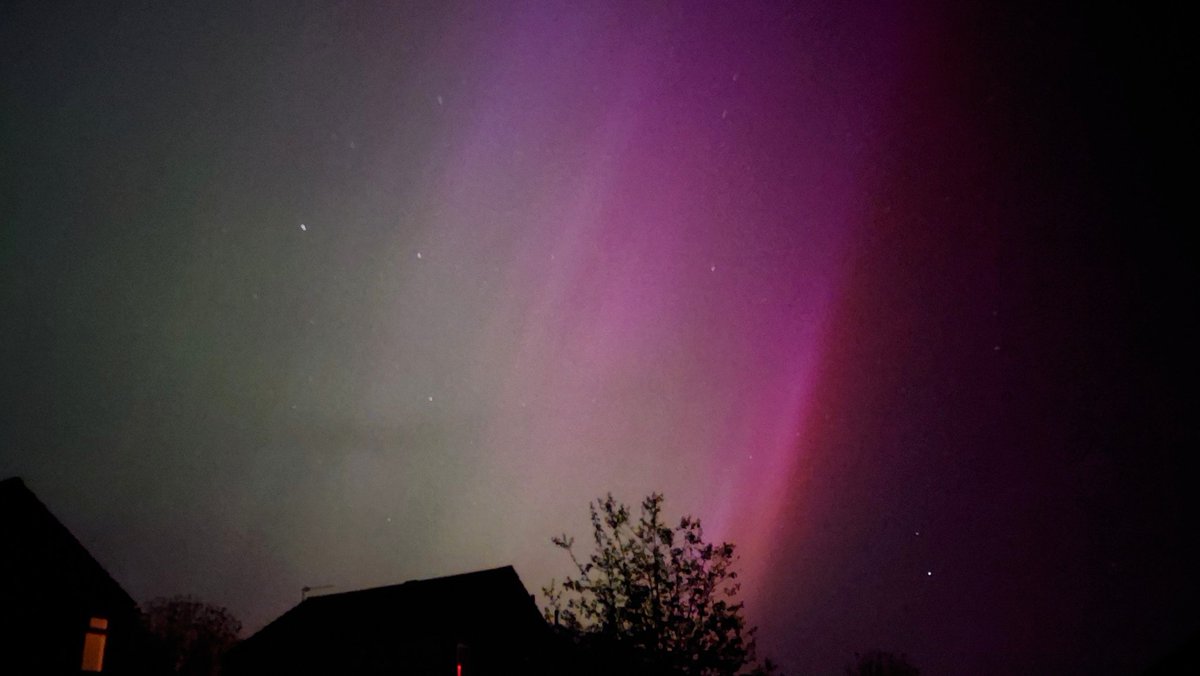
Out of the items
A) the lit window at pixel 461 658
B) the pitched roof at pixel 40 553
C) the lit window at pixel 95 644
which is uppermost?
the pitched roof at pixel 40 553

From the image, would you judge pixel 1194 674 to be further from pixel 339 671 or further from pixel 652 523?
pixel 339 671

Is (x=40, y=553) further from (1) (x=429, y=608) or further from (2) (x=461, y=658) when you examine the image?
(2) (x=461, y=658)

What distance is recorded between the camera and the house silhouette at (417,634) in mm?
25719

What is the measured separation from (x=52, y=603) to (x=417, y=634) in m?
11.4

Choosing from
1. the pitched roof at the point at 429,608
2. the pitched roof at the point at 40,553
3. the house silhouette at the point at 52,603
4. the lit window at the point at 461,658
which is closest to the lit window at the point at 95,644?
the house silhouette at the point at 52,603

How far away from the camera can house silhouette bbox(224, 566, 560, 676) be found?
2572 centimetres

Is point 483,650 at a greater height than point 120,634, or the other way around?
point 120,634

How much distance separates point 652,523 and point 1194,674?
1443 cm

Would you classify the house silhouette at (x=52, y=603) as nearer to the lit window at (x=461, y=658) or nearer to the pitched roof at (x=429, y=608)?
the pitched roof at (x=429, y=608)

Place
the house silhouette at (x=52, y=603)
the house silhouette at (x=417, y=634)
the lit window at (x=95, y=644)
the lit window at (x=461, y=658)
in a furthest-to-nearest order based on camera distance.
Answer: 1. the house silhouette at (x=417, y=634)
2. the lit window at (x=461, y=658)
3. the lit window at (x=95, y=644)
4. the house silhouette at (x=52, y=603)

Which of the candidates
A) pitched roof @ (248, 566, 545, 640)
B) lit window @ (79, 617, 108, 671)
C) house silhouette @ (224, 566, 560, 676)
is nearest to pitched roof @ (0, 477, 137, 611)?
lit window @ (79, 617, 108, 671)

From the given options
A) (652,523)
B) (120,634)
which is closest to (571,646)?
(652,523)

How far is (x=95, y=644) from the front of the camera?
22.5 meters

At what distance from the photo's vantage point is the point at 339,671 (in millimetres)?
26703
